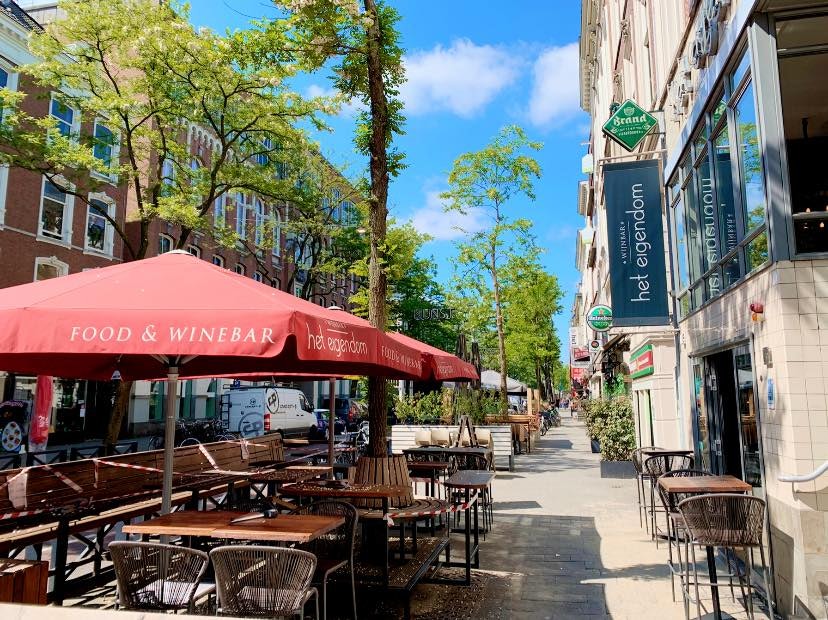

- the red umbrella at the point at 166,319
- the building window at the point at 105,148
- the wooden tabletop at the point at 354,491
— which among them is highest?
the building window at the point at 105,148

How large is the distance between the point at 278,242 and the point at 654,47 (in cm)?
3234

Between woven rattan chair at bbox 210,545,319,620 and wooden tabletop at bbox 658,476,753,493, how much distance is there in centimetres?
381

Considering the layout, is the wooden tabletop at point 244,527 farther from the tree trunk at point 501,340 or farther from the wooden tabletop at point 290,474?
the tree trunk at point 501,340

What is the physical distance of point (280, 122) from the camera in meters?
17.6

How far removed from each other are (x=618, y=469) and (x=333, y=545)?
1003 cm

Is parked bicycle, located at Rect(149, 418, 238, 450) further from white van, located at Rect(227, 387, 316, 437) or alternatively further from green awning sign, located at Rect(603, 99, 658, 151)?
green awning sign, located at Rect(603, 99, 658, 151)

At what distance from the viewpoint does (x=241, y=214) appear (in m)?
36.8

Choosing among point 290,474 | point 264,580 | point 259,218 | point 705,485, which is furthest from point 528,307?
point 264,580

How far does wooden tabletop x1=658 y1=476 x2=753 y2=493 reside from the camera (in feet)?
19.1

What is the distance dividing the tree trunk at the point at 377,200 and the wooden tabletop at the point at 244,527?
2.68 meters

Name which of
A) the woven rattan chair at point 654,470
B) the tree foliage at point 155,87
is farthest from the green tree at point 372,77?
the tree foliage at point 155,87

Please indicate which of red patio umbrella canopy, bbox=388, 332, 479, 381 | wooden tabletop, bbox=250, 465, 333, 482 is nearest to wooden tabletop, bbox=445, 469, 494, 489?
red patio umbrella canopy, bbox=388, 332, 479, 381

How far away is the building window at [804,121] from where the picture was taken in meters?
5.62

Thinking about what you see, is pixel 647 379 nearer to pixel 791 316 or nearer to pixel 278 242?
pixel 791 316
